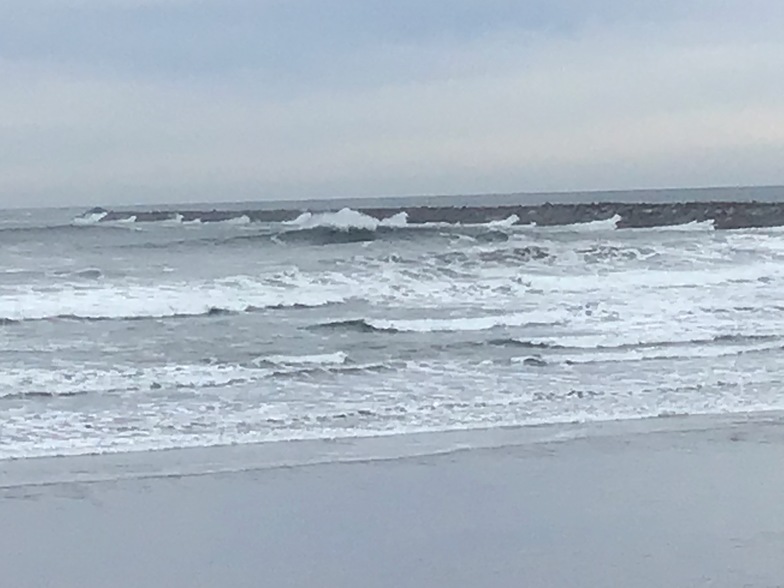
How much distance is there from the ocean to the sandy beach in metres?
1.06

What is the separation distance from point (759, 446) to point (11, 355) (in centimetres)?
903

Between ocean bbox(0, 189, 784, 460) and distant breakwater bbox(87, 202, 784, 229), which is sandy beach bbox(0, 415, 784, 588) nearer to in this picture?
ocean bbox(0, 189, 784, 460)

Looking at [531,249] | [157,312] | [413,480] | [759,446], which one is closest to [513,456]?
[413,480]

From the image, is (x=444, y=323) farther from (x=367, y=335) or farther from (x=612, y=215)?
(x=612, y=215)

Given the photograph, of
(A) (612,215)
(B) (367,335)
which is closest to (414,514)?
(B) (367,335)

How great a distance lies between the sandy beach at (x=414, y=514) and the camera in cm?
589

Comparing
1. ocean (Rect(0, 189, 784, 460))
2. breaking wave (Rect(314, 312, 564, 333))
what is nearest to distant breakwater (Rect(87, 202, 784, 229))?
ocean (Rect(0, 189, 784, 460))

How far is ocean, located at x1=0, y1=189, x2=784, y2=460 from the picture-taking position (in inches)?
408

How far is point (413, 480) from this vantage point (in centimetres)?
774

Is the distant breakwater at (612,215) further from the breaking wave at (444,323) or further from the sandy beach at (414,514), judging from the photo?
the sandy beach at (414,514)

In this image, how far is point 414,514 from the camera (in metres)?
6.93

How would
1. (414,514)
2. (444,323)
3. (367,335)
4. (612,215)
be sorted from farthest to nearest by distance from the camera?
(612,215) → (444,323) → (367,335) → (414,514)

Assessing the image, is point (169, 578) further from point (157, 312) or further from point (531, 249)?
point (531, 249)

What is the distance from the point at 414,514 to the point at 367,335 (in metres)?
9.42
